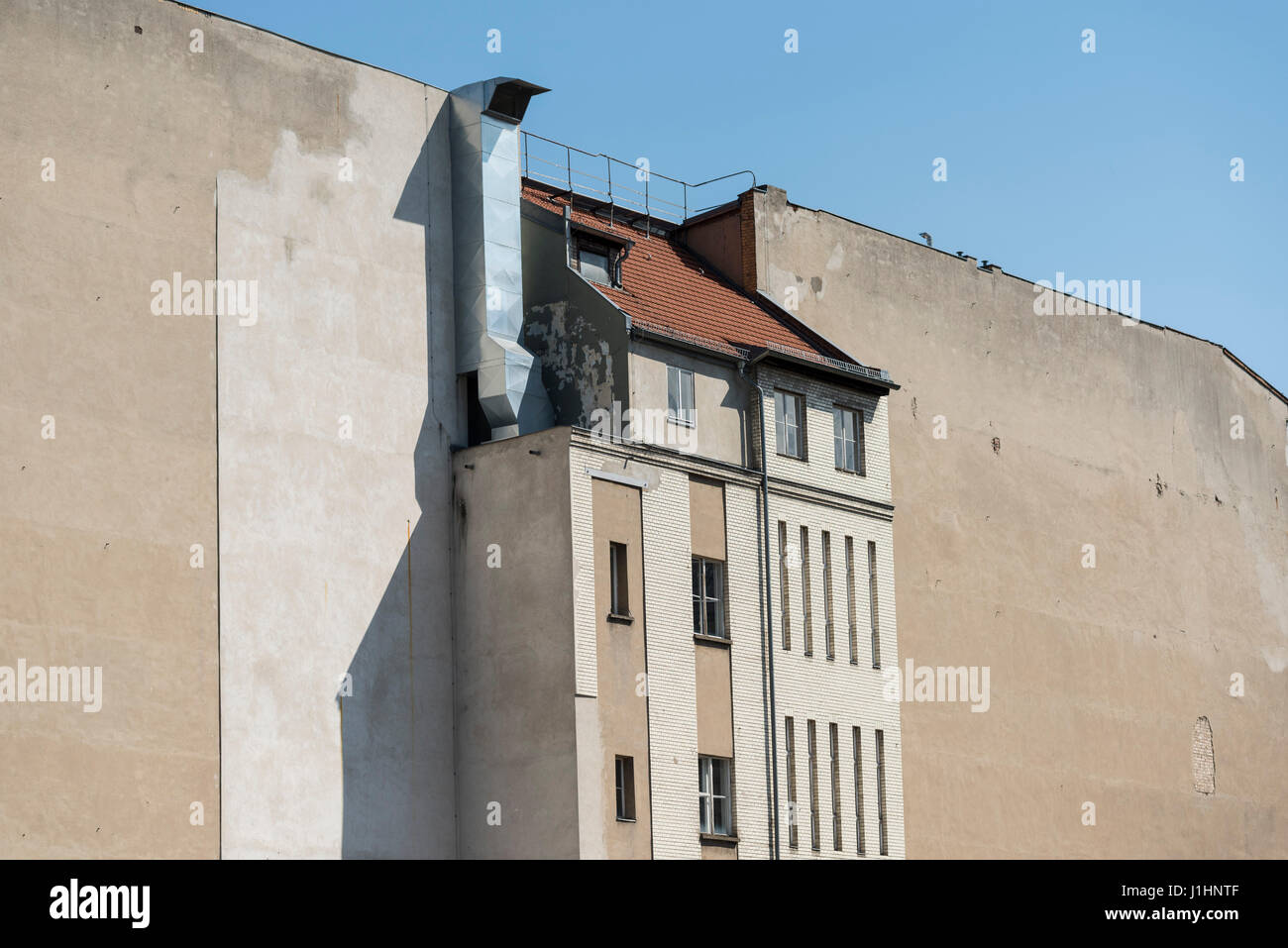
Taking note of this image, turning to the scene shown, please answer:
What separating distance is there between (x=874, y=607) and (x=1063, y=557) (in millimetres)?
11957

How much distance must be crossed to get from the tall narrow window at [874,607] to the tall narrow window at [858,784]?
1.59 metres

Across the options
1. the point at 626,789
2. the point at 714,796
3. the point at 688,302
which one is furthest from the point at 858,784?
the point at 688,302

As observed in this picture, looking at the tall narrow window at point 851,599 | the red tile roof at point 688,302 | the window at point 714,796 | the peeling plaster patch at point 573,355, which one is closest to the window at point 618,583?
the peeling plaster patch at point 573,355

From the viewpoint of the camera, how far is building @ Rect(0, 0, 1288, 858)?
31547 millimetres

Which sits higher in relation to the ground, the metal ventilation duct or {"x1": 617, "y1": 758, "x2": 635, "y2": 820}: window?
the metal ventilation duct

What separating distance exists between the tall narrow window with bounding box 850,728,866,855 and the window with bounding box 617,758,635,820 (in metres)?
5.64

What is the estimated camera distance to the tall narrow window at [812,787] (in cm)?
3738

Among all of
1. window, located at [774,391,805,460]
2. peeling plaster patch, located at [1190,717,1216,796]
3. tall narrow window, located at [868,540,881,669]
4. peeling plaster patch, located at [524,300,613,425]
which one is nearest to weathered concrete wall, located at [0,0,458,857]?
peeling plaster patch, located at [524,300,613,425]

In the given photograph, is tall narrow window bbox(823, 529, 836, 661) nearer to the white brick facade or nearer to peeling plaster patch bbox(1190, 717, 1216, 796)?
the white brick facade

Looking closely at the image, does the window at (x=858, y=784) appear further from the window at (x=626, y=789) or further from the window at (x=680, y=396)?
the window at (x=680, y=396)

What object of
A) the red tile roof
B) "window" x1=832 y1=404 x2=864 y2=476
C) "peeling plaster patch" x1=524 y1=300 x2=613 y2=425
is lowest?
"window" x1=832 y1=404 x2=864 y2=476

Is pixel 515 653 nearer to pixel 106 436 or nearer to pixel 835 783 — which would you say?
pixel 835 783

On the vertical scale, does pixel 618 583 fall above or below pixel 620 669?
above

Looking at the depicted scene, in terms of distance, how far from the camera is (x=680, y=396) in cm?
3775
